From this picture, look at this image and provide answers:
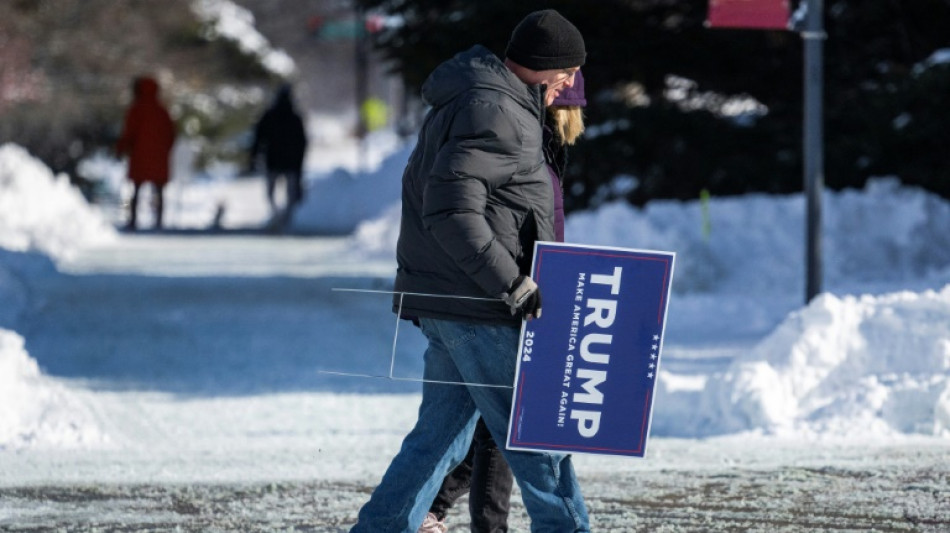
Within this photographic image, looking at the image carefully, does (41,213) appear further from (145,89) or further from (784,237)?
(784,237)

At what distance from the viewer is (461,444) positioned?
17.9ft

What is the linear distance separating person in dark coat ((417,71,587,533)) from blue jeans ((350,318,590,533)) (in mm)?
248

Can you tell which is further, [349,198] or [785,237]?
[349,198]

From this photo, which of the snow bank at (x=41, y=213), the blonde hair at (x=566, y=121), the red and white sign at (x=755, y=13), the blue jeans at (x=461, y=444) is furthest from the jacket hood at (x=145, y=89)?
the blue jeans at (x=461, y=444)

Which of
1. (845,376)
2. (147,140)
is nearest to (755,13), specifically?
(845,376)

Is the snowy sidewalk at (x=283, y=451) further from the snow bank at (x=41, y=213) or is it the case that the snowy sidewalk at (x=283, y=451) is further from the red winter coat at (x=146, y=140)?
the red winter coat at (x=146, y=140)

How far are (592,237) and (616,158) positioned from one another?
1617mm

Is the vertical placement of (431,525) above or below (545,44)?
below

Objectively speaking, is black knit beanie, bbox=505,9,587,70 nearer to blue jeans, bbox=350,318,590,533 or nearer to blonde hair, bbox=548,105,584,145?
blonde hair, bbox=548,105,584,145

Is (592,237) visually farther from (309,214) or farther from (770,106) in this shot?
(309,214)

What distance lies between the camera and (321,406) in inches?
388

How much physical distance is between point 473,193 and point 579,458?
3.30 meters

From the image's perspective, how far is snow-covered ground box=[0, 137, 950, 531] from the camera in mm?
6969

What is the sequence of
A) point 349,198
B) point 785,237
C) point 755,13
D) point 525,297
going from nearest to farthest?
point 525,297 → point 755,13 → point 785,237 → point 349,198
